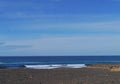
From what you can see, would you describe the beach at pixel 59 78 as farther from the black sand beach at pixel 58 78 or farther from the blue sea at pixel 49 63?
the blue sea at pixel 49 63

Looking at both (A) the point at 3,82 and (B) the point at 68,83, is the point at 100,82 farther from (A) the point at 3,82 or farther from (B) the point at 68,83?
(A) the point at 3,82

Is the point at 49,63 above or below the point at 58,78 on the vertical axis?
above

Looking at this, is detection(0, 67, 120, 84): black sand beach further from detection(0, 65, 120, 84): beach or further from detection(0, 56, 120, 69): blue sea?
detection(0, 56, 120, 69): blue sea

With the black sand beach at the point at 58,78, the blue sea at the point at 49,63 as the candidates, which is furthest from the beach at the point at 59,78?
the blue sea at the point at 49,63

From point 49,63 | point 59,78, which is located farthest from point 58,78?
point 49,63

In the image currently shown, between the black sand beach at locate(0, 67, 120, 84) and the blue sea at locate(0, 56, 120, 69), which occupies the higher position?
the blue sea at locate(0, 56, 120, 69)

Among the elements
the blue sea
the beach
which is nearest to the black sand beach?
the beach

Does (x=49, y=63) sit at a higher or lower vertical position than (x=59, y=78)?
higher

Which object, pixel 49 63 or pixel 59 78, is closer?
pixel 59 78

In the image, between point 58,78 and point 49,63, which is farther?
point 49,63

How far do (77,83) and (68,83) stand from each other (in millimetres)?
936

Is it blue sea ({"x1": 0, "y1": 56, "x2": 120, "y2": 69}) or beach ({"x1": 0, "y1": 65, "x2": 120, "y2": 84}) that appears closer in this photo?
beach ({"x1": 0, "y1": 65, "x2": 120, "y2": 84})

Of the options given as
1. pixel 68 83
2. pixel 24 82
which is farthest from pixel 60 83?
pixel 24 82

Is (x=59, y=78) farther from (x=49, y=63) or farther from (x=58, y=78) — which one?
(x=49, y=63)
